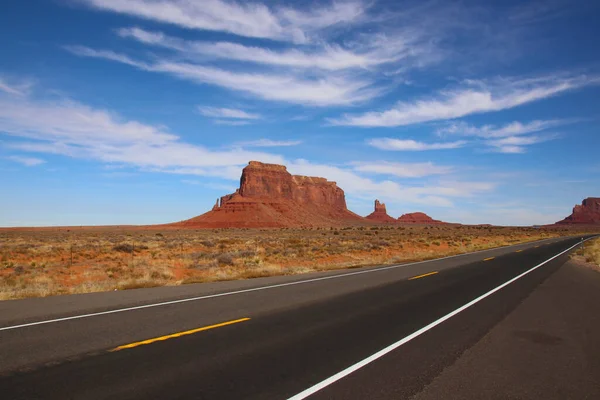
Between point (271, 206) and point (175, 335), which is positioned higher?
point (271, 206)

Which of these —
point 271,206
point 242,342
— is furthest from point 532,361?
point 271,206

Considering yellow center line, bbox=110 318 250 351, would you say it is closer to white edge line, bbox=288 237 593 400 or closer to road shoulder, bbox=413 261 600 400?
white edge line, bbox=288 237 593 400

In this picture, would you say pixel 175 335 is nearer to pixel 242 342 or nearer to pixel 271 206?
pixel 242 342

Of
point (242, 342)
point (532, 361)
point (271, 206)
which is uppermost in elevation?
point (271, 206)

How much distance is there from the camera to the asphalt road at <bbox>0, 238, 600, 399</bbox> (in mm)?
4758

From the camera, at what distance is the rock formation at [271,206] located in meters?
140

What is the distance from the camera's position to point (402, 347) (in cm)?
646

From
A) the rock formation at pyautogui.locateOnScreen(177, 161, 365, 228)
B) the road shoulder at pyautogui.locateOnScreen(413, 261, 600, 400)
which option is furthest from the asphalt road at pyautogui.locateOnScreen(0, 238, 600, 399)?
the rock formation at pyautogui.locateOnScreen(177, 161, 365, 228)

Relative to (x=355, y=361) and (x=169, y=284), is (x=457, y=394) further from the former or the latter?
(x=169, y=284)

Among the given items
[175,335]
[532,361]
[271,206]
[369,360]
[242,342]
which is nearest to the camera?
[369,360]

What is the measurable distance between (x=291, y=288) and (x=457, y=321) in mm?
5525

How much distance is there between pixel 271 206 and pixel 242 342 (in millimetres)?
149359

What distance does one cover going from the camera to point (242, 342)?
6586 mm

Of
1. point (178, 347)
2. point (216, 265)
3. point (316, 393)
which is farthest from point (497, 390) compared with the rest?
point (216, 265)
